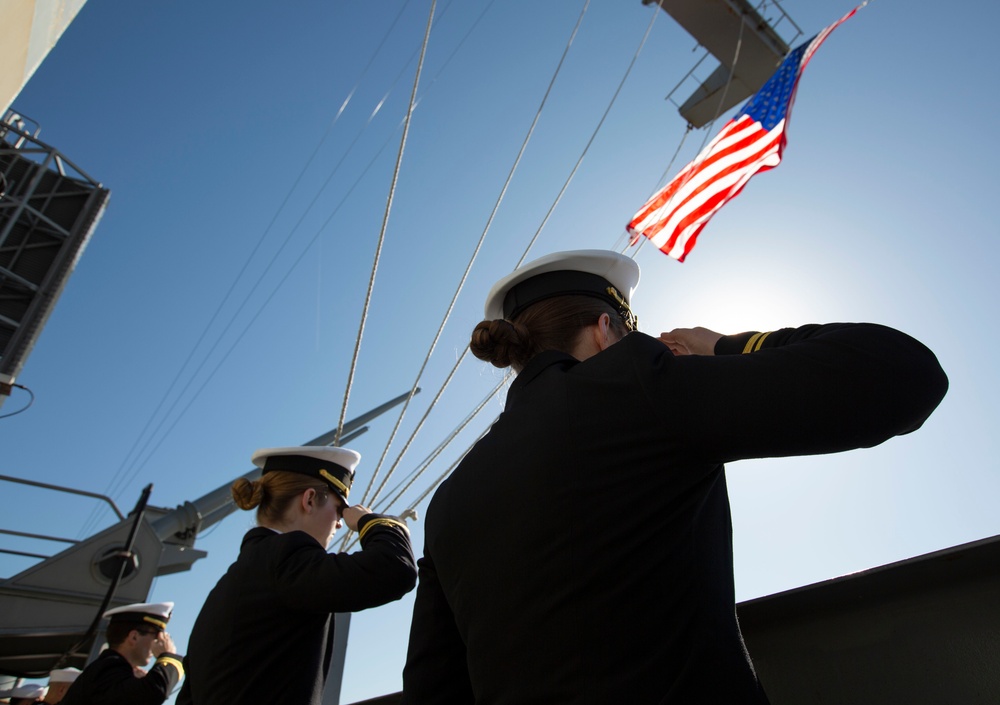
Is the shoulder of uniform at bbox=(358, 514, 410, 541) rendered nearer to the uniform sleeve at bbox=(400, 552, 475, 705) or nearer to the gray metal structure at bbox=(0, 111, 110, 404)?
the uniform sleeve at bbox=(400, 552, 475, 705)

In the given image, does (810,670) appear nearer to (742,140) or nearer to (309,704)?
(309,704)

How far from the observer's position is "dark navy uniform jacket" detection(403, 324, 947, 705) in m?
0.83

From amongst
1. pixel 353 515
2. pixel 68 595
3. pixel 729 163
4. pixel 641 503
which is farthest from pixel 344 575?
pixel 68 595

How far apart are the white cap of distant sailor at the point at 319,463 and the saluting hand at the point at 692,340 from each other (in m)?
1.34

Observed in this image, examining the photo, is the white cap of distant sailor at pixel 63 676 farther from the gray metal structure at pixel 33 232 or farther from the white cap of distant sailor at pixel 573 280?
the white cap of distant sailor at pixel 573 280

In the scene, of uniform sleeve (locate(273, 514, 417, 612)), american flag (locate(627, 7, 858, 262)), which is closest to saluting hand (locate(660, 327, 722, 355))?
uniform sleeve (locate(273, 514, 417, 612))

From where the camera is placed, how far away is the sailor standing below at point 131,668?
9.33ft

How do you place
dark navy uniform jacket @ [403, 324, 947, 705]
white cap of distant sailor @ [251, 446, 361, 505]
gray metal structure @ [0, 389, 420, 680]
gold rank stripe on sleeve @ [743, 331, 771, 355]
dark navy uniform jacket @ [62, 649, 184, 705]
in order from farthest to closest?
1. gray metal structure @ [0, 389, 420, 680]
2. dark navy uniform jacket @ [62, 649, 184, 705]
3. white cap of distant sailor @ [251, 446, 361, 505]
4. gold rank stripe on sleeve @ [743, 331, 771, 355]
5. dark navy uniform jacket @ [403, 324, 947, 705]

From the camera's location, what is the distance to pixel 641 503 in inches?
35.0

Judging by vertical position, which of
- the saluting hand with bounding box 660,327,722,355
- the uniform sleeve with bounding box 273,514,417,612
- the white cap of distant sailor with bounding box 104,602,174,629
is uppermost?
the saluting hand with bounding box 660,327,722,355

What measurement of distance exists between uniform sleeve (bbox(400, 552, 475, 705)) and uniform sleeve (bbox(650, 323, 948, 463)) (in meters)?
0.50

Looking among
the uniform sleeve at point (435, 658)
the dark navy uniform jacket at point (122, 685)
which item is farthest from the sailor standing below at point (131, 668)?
the uniform sleeve at point (435, 658)

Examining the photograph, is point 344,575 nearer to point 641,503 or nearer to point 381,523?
point 381,523

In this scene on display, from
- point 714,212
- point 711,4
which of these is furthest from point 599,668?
point 711,4
